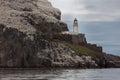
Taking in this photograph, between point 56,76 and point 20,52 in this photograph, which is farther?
point 20,52

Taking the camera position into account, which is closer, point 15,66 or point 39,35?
point 15,66

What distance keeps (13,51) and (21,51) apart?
307 centimetres

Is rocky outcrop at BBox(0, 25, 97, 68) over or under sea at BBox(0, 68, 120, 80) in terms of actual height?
over

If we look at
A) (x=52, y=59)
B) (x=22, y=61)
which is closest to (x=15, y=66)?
(x=22, y=61)

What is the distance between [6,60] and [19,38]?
10010mm

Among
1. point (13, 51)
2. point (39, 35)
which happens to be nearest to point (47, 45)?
point (39, 35)

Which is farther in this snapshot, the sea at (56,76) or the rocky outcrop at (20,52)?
the rocky outcrop at (20,52)

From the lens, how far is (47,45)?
198750 millimetres

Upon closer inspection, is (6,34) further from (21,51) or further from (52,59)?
(52,59)

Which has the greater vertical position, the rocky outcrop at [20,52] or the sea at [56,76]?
the rocky outcrop at [20,52]

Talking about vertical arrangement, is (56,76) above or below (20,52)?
below

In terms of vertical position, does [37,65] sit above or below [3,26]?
below

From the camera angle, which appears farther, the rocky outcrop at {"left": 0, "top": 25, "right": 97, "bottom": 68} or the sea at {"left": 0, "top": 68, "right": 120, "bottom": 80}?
the rocky outcrop at {"left": 0, "top": 25, "right": 97, "bottom": 68}

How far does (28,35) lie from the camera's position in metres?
191
